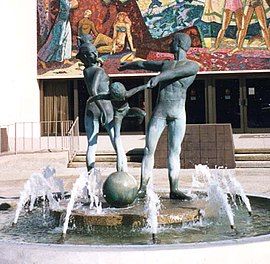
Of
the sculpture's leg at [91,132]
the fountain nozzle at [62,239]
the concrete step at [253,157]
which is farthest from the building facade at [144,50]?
the fountain nozzle at [62,239]

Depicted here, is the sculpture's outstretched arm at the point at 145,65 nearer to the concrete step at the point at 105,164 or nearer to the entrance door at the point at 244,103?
the concrete step at the point at 105,164

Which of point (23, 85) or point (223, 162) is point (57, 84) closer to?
point (23, 85)

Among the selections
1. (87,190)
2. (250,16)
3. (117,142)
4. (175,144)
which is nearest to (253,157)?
(117,142)

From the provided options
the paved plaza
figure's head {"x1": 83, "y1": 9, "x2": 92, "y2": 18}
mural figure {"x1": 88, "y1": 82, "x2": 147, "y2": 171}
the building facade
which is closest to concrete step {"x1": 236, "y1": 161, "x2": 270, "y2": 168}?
the paved plaza

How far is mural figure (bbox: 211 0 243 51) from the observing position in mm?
21406

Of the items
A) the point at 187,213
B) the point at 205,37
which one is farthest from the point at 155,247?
the point at 205,37

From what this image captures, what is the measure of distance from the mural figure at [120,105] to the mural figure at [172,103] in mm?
330

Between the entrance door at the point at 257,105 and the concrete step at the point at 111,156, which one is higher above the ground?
the entrance door at the point at 257,105

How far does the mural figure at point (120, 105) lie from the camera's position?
239 inches

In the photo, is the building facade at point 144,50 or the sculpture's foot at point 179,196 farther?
the building facade at point 144,50

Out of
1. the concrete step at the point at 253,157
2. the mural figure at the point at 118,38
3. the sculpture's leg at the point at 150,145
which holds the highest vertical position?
the mural figure at the point at 118,38

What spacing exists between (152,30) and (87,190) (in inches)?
612

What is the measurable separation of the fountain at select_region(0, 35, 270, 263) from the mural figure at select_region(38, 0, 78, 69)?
15.0 metres

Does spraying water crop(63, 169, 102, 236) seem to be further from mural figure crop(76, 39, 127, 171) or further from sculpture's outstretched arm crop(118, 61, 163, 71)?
sculpture's outstretched arm crop(118, 61, 163, 71)
